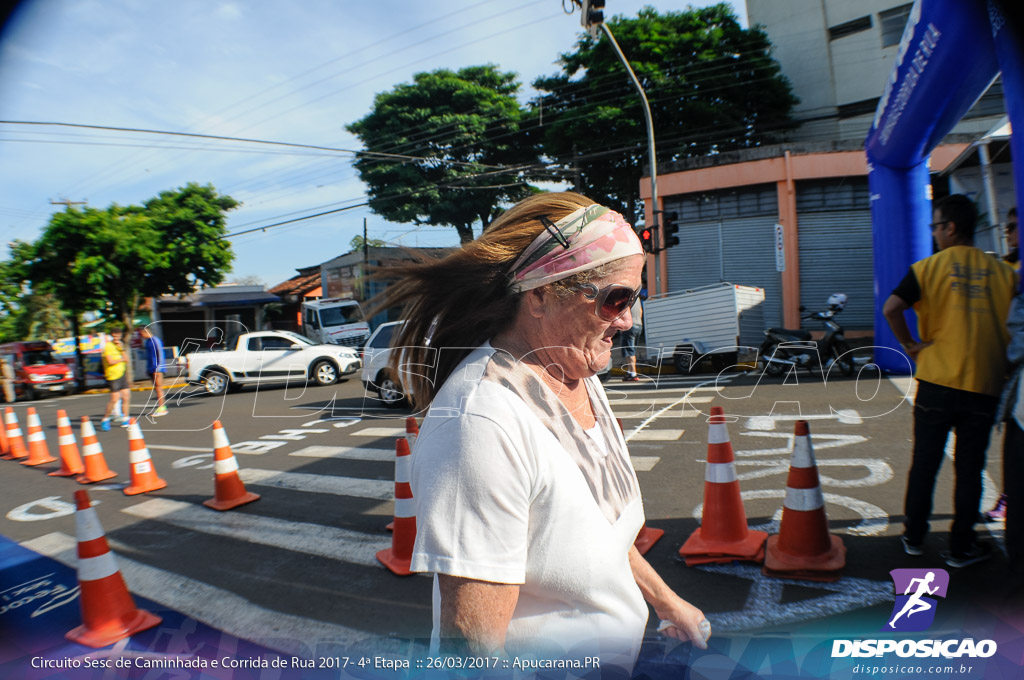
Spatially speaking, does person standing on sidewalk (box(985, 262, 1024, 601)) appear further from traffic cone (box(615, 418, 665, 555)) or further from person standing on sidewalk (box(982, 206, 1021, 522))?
traffic cone (box(615, 418, 665, 555))

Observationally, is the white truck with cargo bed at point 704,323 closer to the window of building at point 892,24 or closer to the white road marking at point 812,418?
the white road marking at point 812,418

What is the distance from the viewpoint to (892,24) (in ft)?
29.7

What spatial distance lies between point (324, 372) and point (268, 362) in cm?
437

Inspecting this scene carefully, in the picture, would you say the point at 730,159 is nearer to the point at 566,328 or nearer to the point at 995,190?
the point at 995,190

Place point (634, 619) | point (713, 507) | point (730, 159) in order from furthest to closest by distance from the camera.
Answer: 1. point (730, 159)
2. point (713, 507)
3. point (634, 619)

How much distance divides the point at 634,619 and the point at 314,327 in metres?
12.8

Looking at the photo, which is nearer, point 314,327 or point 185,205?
point 185,205

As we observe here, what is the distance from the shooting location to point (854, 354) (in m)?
7.29

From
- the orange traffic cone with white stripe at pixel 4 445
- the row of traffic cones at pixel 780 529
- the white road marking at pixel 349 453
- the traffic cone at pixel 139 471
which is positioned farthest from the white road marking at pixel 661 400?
the orange traffic cone with white stripe at pixel 4 445

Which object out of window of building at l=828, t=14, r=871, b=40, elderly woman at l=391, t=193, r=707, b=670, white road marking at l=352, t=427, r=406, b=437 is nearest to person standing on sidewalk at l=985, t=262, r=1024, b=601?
elderly woman at l=391, t=193, r=707, b=670

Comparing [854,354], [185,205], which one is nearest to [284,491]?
[185,205]

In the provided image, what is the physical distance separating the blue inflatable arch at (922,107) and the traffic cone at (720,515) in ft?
6.08

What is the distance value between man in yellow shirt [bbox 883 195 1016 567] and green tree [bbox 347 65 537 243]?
218cm

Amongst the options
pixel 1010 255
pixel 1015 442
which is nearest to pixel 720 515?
pixel 1015 442
